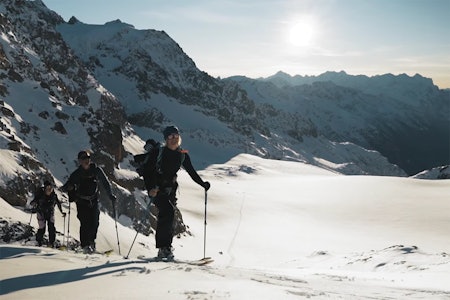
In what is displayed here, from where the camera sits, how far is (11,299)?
174 inches

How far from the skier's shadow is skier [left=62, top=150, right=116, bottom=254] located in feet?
8.93

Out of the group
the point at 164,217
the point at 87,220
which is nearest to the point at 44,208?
the point at 87,220

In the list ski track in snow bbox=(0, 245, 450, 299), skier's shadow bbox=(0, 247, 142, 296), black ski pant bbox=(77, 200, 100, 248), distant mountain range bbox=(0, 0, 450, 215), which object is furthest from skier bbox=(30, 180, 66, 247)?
skier's shadow bbox=(0, 247, 142, 296)

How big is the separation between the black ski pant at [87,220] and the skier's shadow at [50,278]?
273 cm

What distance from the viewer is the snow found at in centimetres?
538

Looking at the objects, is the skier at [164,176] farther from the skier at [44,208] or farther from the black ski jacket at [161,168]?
the skier at [44,208]

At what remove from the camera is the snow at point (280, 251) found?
538 cm

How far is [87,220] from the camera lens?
947 cm

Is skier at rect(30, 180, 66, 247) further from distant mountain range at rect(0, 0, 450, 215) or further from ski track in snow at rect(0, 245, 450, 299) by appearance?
ski track in snow at rect(0, 245, 450, 299)

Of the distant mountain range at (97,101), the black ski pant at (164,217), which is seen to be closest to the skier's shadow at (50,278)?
the black ski pant at (164,217)

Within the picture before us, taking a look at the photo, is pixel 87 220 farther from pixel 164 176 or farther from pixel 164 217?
pixel 164 176

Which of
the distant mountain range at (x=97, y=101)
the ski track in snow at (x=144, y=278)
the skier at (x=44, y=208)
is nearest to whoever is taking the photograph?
the ski track in snow at (x=144, y=278)

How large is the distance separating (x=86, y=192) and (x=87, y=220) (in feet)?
2.09

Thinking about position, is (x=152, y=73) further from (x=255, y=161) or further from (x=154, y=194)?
(x=154, y=194)
